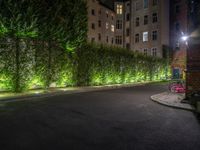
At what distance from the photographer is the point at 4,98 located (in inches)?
462

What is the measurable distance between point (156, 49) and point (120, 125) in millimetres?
40697

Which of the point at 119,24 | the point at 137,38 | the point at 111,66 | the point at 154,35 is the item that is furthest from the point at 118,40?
the point at 111,66

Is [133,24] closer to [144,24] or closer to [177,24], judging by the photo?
[144,24]

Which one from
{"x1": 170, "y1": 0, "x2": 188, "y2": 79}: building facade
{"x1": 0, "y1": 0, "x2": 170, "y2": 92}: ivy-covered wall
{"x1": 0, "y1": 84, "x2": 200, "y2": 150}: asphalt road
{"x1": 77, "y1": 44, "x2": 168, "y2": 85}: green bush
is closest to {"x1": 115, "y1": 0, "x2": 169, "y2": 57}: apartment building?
{"x1": 170, "y1": 0, "x2": 188, "y2": 79}: building facade

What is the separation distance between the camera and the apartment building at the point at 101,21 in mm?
46031

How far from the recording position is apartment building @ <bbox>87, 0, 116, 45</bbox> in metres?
46.0

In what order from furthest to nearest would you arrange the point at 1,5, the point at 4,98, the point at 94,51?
the point at 94,51 < the point at 1,5 < the point at 4,98

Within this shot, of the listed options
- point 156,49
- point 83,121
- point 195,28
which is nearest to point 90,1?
point 156,49

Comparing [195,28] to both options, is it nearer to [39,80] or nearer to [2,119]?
[2,119]

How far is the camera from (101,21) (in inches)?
1956

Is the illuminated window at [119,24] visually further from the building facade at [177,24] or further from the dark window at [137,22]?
the building facade at [177,24]

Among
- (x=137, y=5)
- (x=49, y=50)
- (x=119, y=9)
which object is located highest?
(x=119, y=9)

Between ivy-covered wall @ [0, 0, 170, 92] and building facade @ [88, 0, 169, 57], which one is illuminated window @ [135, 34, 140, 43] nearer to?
building facade @ [88, 0, 169, 57]

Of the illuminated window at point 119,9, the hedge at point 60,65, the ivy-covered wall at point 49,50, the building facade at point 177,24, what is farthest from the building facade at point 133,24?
the ivy-covered wall at point 49,50
